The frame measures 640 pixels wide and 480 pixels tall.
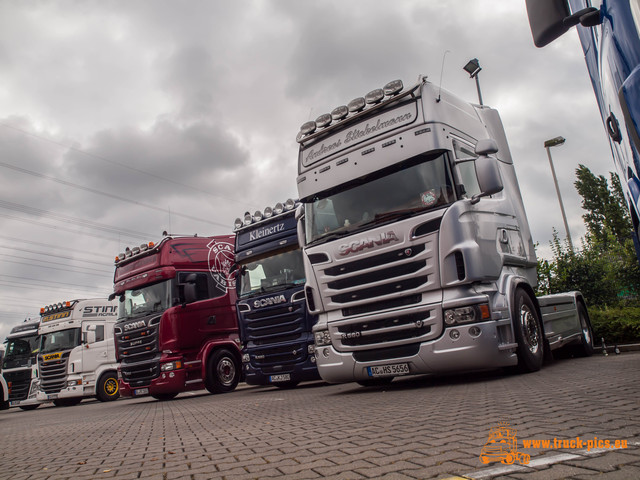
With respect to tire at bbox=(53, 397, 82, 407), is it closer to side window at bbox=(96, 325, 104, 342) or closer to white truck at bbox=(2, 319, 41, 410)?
white truck at bbox=(2, 319, 41, 410)

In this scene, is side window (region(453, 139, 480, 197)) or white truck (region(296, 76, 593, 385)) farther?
side window (region(453, 139, 480, 197))

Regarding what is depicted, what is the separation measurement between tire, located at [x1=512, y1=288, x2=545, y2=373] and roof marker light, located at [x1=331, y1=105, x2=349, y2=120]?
340 cm

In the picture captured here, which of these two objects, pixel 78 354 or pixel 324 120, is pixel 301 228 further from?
pixel 78 354

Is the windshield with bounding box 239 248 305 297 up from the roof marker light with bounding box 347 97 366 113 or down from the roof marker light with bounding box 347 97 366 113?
down

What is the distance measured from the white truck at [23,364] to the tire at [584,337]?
1696cm

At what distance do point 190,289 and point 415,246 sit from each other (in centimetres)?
710

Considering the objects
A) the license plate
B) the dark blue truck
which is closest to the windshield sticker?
the license plate

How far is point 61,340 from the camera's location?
1825 cm

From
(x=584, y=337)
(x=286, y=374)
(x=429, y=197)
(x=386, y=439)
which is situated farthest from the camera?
(x=286, y=374)

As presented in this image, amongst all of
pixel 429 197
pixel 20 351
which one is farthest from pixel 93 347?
pixel 429 197

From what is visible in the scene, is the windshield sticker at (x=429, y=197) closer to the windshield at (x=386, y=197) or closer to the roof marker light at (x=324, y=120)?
the windshield at (x=386, y=197)

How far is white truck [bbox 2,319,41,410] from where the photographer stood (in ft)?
63.6

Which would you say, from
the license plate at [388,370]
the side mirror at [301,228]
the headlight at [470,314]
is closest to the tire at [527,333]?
the headlight at [470,314]

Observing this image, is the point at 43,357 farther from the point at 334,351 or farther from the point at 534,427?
the point at 534,427
